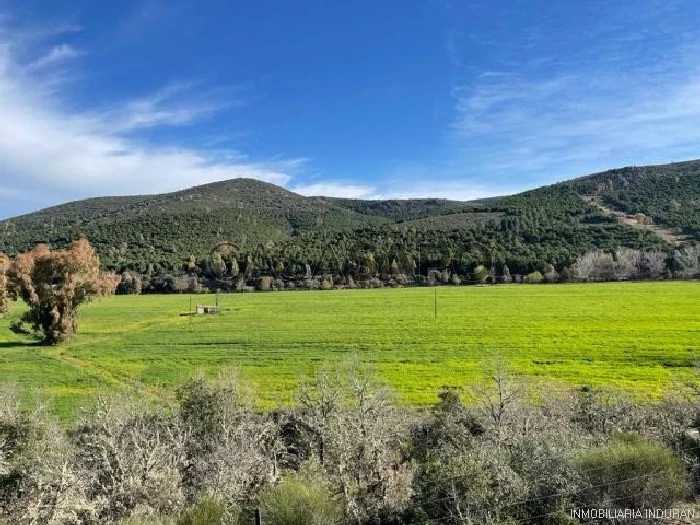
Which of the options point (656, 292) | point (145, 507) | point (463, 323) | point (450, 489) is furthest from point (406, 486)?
point (656, 292)

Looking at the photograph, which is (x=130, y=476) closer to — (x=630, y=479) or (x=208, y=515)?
(x=208, y=515)

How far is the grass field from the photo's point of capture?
111 feet

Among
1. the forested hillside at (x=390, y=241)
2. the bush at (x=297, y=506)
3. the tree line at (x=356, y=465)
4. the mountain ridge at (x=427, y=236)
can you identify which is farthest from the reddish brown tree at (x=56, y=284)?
the mountain ridge at (x=427, y=236)

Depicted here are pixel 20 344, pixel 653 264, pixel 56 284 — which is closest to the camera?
pixel 56 284

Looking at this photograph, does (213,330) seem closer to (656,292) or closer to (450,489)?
(450,489)

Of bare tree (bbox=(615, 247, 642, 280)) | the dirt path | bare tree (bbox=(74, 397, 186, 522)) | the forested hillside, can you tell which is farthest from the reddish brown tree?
the dirt path

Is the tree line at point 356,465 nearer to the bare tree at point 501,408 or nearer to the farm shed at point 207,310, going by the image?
the bare tree at point 501,408

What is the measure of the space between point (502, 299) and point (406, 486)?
75971 millimetres

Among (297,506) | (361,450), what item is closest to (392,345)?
(361,450)

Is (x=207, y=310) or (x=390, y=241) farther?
(x=390, y=241)

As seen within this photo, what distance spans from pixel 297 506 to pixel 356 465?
4291 mm

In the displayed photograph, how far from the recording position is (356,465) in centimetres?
1506

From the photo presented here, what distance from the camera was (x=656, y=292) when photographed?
8762cm

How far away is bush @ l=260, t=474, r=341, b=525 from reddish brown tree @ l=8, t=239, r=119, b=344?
49468 millimetres
